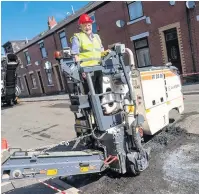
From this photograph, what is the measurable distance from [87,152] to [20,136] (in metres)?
5.74

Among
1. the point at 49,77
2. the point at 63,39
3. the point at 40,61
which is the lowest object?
the point at 49,77

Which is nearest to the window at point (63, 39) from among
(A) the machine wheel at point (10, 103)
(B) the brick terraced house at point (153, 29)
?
(B) the brick terraced house at point (153, 29)

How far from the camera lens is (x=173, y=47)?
1452 cm

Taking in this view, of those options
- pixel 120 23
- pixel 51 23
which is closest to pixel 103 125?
pixel 120 23

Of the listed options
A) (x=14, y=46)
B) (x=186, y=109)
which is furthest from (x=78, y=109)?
(x=14, y=46)

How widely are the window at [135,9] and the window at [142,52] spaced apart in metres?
1.43

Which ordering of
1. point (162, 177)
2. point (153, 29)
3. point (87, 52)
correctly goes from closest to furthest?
point (162, 177)
point (87, 52)
point (153, 29)

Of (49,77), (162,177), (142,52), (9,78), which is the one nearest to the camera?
(162,177)

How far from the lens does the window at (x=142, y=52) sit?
52.4 feet

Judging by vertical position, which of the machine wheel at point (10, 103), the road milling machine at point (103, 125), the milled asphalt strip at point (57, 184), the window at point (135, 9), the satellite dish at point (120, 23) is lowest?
the machine wheel at point (10, 103)

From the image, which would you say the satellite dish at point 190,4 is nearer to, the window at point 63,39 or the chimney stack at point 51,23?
the window at point 63,39

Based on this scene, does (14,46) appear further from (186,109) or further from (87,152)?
(87,152)

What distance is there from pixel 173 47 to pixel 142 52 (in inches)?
88.1

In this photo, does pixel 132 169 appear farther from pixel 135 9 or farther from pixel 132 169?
pixel 135 9
